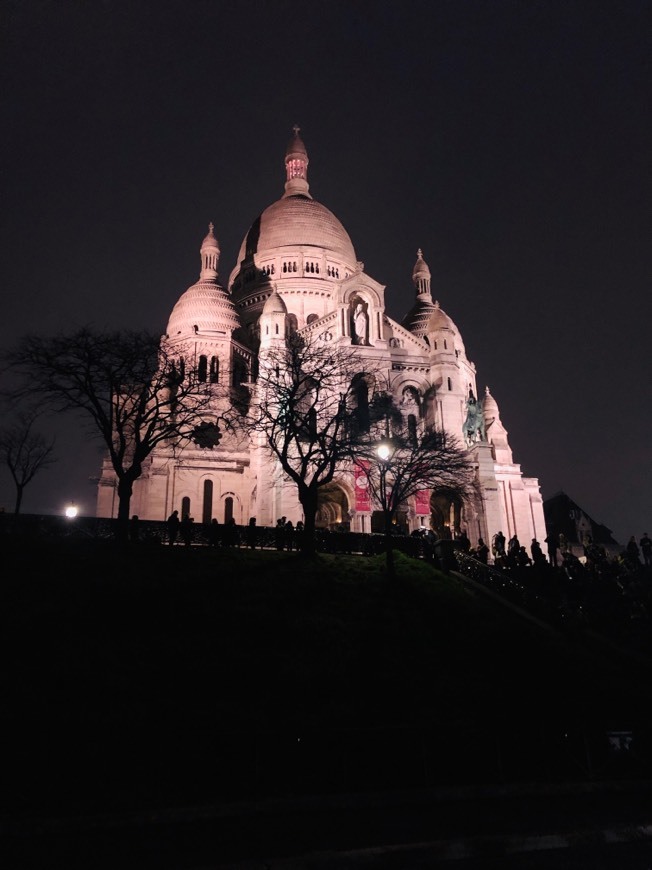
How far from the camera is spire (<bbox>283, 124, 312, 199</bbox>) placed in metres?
80.2

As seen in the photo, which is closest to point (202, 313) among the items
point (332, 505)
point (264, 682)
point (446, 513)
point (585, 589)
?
point (332, 505)

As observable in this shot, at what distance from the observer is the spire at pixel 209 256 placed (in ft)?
217

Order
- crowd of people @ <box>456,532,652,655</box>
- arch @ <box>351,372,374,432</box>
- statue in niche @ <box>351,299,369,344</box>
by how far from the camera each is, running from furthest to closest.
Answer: statue in niche @ <box>351,299,369,344</box>, arch @ <box>351,372,374,432</box>, crowd of people @ <box>456,532,652,655</box>

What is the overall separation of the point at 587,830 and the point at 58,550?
54.3 feet

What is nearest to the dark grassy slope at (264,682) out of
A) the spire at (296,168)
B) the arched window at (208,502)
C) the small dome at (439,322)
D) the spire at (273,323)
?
the arched window at (208,502)

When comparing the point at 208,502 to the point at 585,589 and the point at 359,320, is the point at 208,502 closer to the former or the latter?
the point at 359,320

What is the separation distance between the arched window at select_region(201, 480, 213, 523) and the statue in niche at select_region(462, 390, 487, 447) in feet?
60.3

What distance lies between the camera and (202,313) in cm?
5941

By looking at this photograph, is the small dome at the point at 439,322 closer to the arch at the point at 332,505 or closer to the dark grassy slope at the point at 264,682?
the arch at the point at 332,505

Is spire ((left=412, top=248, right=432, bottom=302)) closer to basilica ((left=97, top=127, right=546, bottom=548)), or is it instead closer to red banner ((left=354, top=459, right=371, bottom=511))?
basilica ((left=97, top=127, right=546, bottom=548))

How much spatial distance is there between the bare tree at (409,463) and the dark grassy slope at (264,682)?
44.8 ft

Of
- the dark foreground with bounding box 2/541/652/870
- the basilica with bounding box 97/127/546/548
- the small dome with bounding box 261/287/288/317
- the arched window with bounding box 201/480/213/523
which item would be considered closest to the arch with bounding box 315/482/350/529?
the basilica with bounding box 97/127/546/548

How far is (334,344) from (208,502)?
1422 cm

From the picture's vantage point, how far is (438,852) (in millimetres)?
9117
